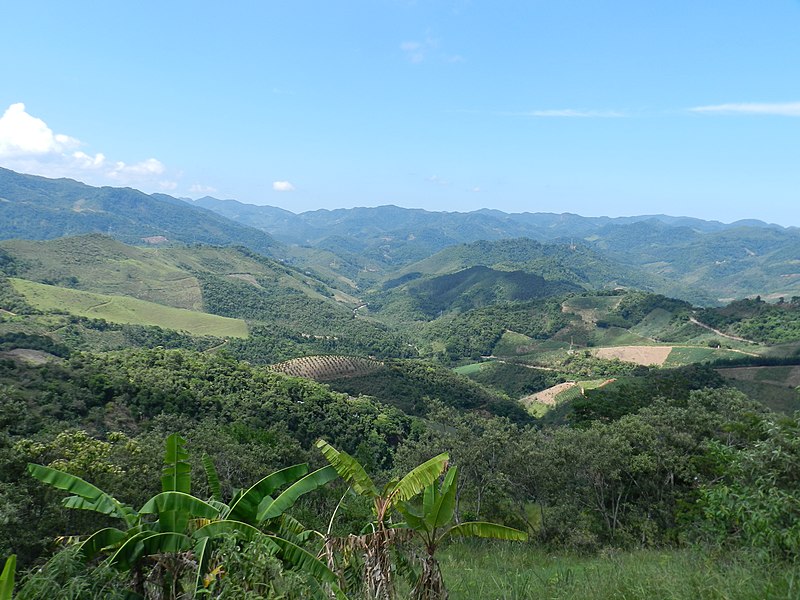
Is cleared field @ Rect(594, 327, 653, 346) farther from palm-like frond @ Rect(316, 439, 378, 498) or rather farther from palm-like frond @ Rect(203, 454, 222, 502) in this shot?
palm-like frond @ Rect(203, 454, 222, 502)

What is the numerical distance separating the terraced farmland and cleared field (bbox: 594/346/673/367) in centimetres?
6950

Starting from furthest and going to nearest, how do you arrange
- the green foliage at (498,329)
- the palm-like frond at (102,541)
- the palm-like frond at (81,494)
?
1. the green foliage at (498,329)
2. the palm-like frond at (81,494)
3. the palm-like frond at (102,541)

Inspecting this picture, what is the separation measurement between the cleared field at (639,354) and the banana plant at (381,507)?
5352 inches

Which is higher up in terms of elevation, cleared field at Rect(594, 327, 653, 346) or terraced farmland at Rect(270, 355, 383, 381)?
cleared field at Rect(594, 327, 653, 346)

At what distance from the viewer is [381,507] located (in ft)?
27.6

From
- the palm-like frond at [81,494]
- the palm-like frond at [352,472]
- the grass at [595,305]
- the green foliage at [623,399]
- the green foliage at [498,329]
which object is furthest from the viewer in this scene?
the grass at [595,305]

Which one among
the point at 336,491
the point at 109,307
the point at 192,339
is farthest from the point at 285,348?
the point at 336,491

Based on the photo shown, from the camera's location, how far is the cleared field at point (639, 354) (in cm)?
13350

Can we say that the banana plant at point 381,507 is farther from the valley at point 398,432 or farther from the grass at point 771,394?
the grass at point 771,394

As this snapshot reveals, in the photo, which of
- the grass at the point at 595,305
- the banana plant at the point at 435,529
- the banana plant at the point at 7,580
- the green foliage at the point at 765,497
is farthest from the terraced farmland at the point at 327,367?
the banana plant at the point at 7,580

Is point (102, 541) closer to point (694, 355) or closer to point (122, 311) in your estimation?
point (694, 355)

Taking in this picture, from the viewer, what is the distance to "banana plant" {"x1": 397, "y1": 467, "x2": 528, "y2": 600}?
25.8ft

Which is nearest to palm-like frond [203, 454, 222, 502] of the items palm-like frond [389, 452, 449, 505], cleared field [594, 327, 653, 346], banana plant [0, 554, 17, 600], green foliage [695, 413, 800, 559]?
palm-like frond [389, 452, 449, 505]

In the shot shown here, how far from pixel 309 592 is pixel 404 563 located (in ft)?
7.44
